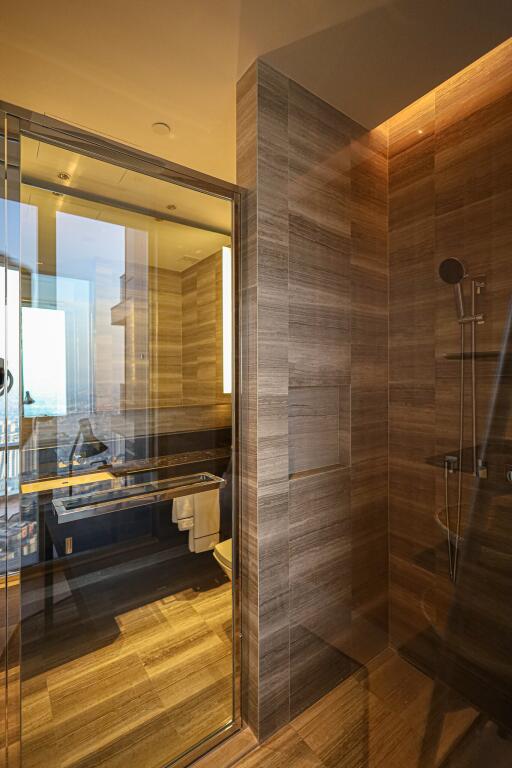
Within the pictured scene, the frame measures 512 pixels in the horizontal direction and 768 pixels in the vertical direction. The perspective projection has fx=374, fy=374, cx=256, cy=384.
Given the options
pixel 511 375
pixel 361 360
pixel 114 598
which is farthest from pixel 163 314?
pixel 511 375

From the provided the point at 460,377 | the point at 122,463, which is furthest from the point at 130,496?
the point at 460,377

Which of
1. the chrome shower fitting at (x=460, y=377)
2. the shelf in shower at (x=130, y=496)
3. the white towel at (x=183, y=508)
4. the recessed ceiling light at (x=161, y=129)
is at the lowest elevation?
the white towel at (x=183, y=508)

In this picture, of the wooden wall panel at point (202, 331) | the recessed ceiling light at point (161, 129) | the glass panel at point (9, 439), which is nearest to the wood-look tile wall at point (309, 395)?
the wooden wall panel at point (202, 331)

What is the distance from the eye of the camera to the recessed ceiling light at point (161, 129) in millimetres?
1598

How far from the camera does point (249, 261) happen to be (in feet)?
4.49

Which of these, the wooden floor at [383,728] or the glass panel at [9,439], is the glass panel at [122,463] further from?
the wooden floor at [383,728]

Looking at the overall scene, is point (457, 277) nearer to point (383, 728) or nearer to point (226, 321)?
point (226, 321)

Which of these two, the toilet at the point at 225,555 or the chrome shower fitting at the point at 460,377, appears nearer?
the chrome shower fitting at the point at 460,377

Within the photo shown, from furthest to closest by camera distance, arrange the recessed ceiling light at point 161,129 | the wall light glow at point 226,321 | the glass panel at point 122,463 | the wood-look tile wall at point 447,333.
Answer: the recessed ceiling light at point 161,129 → the wall light glow at point 226,321 → the glass panel at point 122,463 → the wood-look tile wall at point 447,333

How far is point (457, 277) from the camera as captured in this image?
1024 mm

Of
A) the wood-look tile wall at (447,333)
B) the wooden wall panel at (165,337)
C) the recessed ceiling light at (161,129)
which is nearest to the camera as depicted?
the wood-look tile wall at (447,333)

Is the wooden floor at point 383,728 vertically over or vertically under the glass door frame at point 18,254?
under

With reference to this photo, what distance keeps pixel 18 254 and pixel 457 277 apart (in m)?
1.20

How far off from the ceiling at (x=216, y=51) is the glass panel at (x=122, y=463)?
45 centimetres
